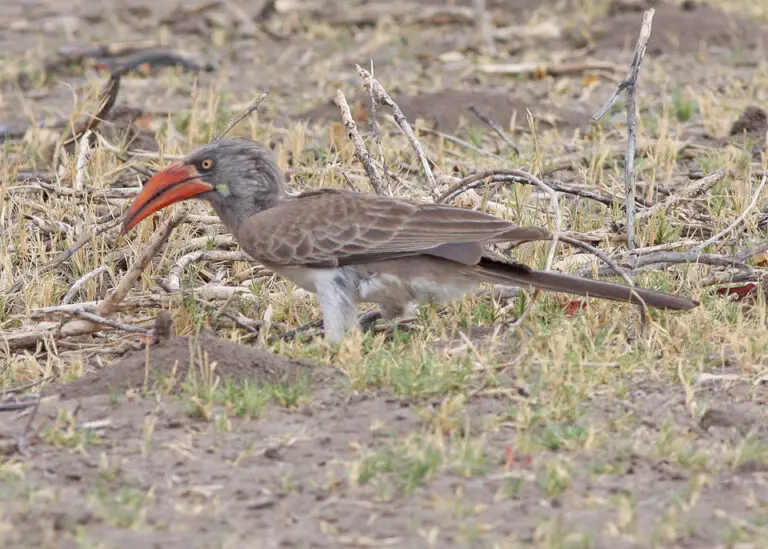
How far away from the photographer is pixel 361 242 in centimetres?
620

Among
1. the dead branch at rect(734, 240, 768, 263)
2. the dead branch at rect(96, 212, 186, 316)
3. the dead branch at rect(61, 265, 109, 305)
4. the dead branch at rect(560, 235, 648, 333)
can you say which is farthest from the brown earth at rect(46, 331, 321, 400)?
the dead branch at rect(734, 240, 768, 263)

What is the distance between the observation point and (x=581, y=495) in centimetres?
451

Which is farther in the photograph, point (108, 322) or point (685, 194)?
point (685, 194)

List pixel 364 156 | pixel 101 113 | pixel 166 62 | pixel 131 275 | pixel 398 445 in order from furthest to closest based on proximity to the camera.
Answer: pixel 166 62
pixel 101 113
pixel 364 156
pixel 131 275
pixel 398 445

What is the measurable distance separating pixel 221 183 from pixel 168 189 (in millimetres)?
251

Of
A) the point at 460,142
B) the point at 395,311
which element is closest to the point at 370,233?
the point at 395,311

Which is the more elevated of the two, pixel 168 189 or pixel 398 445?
pixel 168 189

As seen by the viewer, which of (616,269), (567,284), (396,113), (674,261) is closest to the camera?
(567,284)

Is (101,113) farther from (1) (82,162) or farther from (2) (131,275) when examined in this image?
(2) (131,275)

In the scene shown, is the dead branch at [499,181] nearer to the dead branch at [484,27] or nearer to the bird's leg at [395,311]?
the bird's leg at [395,311]

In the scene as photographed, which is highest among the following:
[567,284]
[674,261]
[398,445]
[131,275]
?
[131,275]

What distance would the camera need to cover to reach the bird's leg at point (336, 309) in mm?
6184

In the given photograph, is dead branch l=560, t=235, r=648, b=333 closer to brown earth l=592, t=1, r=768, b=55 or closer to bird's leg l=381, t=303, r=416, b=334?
bird's leg l=381, t=303, r=416, b=334

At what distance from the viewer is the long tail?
606 cm
